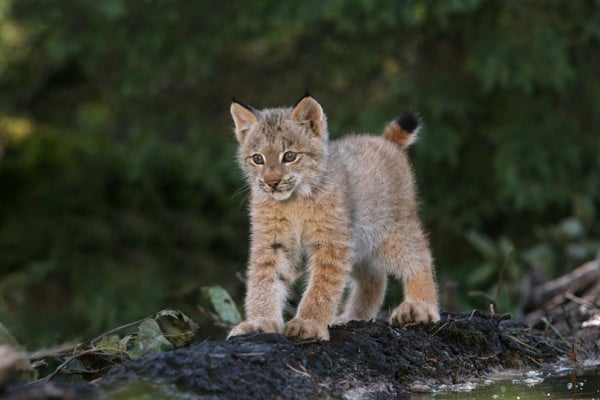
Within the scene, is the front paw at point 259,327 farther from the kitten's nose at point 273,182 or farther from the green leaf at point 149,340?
the kitten's nose at point 273,182

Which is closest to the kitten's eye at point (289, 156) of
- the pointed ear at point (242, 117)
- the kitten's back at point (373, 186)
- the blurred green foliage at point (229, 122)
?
the kitten's back at point (373, 186)

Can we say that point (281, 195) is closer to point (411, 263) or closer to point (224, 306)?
point (411, 263)

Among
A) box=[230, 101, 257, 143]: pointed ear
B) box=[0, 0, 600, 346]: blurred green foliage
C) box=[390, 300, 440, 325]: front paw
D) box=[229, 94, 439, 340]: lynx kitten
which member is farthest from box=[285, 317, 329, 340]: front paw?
box=[0, 0, 600, 346]: blurred green foliage

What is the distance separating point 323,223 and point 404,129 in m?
1.47

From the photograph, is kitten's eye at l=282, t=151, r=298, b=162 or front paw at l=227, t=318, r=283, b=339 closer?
front paw at l=227, t=318, r=283, b=339

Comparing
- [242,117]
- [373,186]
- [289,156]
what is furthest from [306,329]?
[242,117]

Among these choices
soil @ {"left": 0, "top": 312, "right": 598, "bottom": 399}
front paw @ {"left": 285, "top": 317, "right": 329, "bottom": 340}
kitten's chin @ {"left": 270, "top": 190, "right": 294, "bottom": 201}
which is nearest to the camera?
soil @ {"left": 0, "top": 312, "right": 598, "bottom": 399}

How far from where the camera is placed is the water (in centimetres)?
450

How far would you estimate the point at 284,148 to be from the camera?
5.72 metres

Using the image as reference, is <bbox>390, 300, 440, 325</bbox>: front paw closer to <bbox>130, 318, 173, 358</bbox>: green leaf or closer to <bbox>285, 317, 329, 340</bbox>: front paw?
<bbox>285, 317, 329, 340</bbox>: front paw

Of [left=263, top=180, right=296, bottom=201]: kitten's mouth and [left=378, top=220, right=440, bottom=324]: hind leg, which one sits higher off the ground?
[left=263, top=180, right=296, bottom=201]: kitten's mouth

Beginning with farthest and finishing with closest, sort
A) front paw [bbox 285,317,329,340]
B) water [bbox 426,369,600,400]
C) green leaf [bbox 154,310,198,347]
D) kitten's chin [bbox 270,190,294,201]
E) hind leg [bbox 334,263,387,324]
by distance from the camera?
hind leg [bbox 334,263,387,324] → kitten's chin [bbox 270,190,294,201] → green leaf [bbox 154,310,198,347] → front paw [bbox 285,317,329,340] → water [bbox 426,369,600,400]

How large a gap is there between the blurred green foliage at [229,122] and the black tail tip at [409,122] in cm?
290

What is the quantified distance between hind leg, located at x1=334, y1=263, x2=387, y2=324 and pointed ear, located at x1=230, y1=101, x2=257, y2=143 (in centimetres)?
107
